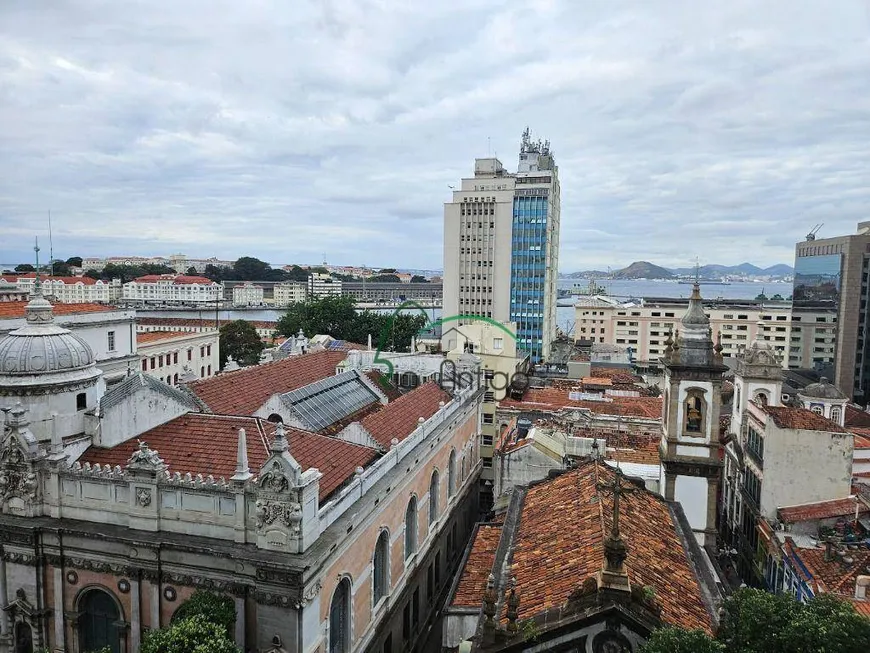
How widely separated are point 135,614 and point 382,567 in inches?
335

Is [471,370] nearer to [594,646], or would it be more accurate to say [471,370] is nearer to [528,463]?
[528,463]

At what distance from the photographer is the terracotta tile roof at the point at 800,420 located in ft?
100

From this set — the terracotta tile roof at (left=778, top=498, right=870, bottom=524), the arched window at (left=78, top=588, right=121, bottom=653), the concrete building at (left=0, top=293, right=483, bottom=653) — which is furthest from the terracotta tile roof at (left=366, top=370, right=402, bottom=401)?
the terracotta tile roof at (left=778, top=498, right=870, bottom=524)

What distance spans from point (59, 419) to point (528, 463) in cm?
2051

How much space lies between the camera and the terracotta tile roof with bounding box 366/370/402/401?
37.4m

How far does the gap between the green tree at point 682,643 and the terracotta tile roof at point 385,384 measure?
26.9m

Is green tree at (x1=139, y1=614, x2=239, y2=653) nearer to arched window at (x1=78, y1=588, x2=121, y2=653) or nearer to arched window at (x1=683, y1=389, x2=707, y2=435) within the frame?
arched window at (x1=78, y1=588, x2=121, y2=653)

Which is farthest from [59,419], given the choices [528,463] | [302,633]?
[528,463]

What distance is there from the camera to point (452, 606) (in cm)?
1822

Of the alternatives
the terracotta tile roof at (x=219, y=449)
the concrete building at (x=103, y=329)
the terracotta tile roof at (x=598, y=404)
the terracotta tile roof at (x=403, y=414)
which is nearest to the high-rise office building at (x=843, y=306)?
the terracotta tile roof at (x=598, y=404)

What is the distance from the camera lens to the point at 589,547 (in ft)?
54.6

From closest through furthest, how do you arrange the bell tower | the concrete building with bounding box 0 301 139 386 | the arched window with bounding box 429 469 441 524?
the bell tower
the arched window with bounding box 429 469 441 524
the concrete building with bounding box 0 301 139 386

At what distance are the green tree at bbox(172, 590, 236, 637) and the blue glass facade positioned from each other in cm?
9077

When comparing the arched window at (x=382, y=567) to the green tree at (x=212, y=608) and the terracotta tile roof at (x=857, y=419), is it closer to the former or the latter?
the green tree at (x=212, y=608)
